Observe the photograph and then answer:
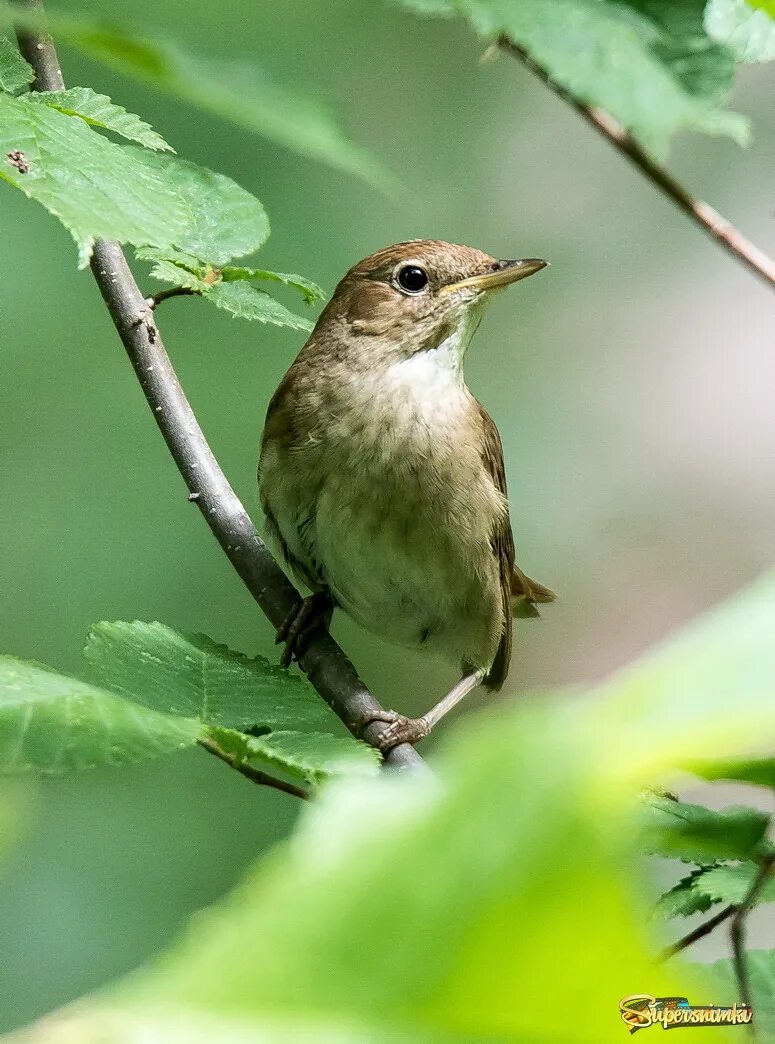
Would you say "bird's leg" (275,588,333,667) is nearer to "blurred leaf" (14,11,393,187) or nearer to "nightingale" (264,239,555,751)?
"nightingale" (264,239,555,751)

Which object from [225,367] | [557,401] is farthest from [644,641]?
[225,367]

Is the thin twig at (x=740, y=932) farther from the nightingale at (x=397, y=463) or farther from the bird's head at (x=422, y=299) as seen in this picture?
the bird's head at (x=422, y=299)

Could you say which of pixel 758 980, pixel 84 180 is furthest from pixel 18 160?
pixel 758 980

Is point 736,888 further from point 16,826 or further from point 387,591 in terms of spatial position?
point 387,591

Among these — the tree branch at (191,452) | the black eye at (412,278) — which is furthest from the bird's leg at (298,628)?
the black eye at (412,278)

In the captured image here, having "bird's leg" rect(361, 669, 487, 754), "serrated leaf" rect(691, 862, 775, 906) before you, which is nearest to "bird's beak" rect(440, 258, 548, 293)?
"bird's leg" rect(361, 669, 487, 754)

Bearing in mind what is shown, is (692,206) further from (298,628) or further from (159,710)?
(298,628)
